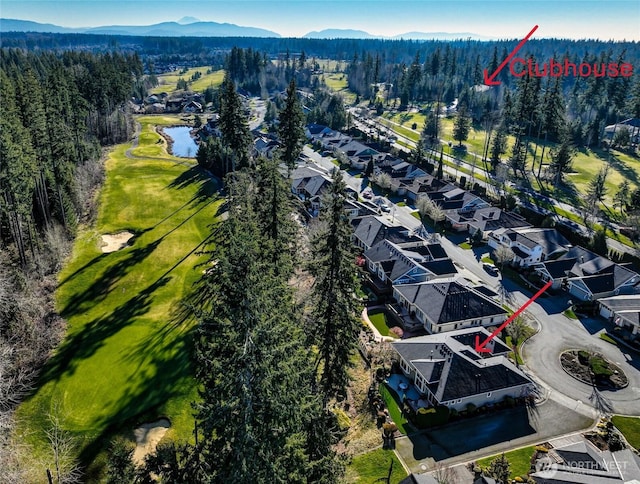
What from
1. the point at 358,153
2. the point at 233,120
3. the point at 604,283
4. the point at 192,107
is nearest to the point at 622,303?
the point at 604,283

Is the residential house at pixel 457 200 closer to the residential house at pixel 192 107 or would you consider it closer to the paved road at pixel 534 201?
the paved road at pixel 534 201

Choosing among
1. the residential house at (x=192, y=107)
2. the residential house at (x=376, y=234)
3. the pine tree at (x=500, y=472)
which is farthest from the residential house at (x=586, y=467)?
the residential house at (x=192, y=107)

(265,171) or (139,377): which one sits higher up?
(265,171)

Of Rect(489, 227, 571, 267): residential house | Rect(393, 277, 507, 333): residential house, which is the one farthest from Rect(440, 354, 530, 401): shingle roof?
Rect(489, 227, 571, 267): residential house

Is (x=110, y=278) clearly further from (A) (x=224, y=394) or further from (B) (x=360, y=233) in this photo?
(A) (x=224, y=394)

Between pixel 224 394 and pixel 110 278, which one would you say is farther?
pixel 110 278

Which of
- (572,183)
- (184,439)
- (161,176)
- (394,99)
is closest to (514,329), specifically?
(184,439)

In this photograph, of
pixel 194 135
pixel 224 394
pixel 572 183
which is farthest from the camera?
pixel 194 135
